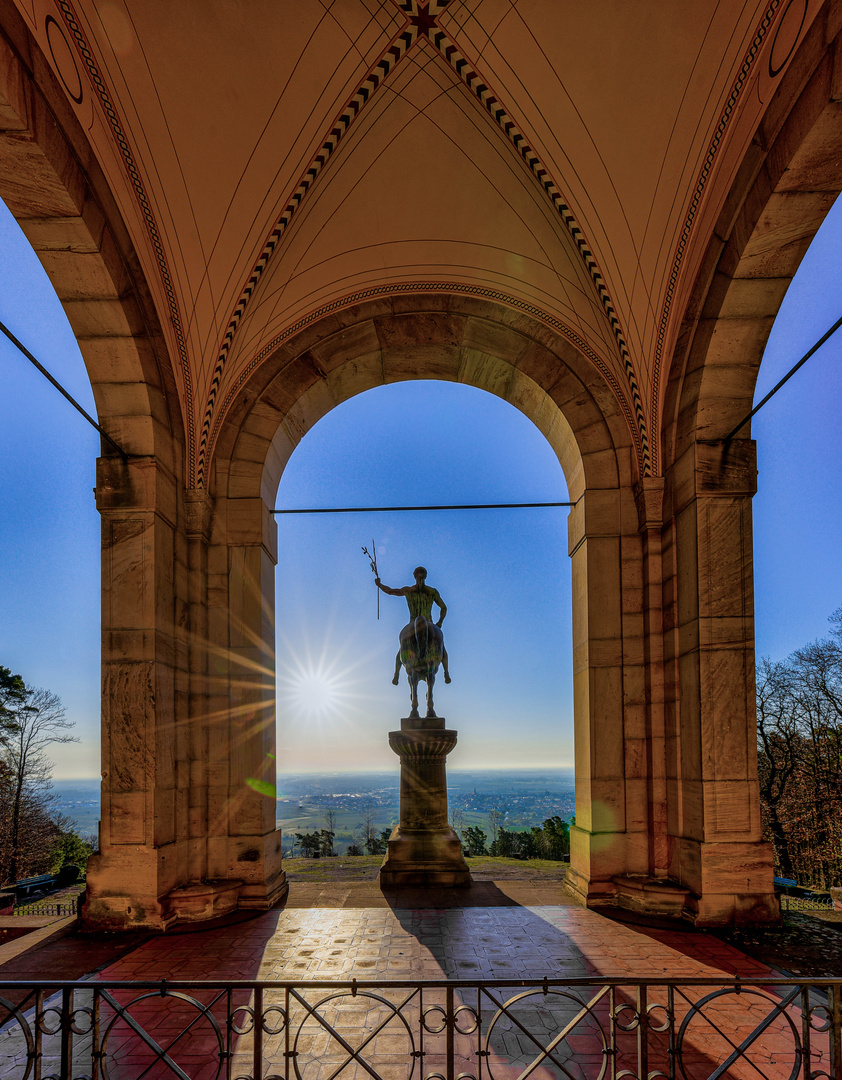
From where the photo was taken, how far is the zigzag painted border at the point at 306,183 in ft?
18.7

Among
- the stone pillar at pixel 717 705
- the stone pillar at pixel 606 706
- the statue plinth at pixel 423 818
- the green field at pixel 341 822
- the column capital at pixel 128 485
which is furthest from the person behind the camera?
the green field at pixel 341 822

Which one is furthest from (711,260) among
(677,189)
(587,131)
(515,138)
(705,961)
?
(705,961)

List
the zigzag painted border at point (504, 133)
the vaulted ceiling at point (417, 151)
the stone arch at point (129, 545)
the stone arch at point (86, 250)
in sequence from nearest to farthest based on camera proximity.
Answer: the stone arch at point (86, 250) → the vaulted ceiling at point (417, 151) → the zigzag painted border at point (504, 133) → the stone arch at point (129, 545)

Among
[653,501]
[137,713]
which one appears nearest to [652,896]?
[653,501]

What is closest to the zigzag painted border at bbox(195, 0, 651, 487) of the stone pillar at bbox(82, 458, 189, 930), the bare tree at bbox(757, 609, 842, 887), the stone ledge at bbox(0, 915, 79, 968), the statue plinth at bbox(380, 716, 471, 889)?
the stone pillar at bbox(82, 458, 189, 930)

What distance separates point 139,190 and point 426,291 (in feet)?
9.23

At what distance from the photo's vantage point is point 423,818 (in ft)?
25.9

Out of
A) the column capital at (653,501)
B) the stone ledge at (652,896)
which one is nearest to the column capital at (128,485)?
the column capital at (653,501)

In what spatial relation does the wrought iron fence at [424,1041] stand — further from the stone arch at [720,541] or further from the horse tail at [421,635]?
the horse tail at [421,635]

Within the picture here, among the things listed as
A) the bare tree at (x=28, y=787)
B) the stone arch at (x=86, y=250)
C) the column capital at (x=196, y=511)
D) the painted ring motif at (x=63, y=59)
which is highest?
the painted ring motif at (x=63, y=59)

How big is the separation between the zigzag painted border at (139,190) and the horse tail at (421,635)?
3.02 m

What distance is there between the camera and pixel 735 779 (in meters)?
6.05

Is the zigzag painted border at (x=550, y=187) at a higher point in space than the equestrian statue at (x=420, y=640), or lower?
higher

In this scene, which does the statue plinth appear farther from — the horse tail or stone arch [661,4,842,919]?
stone arch [661,4,842,919]
